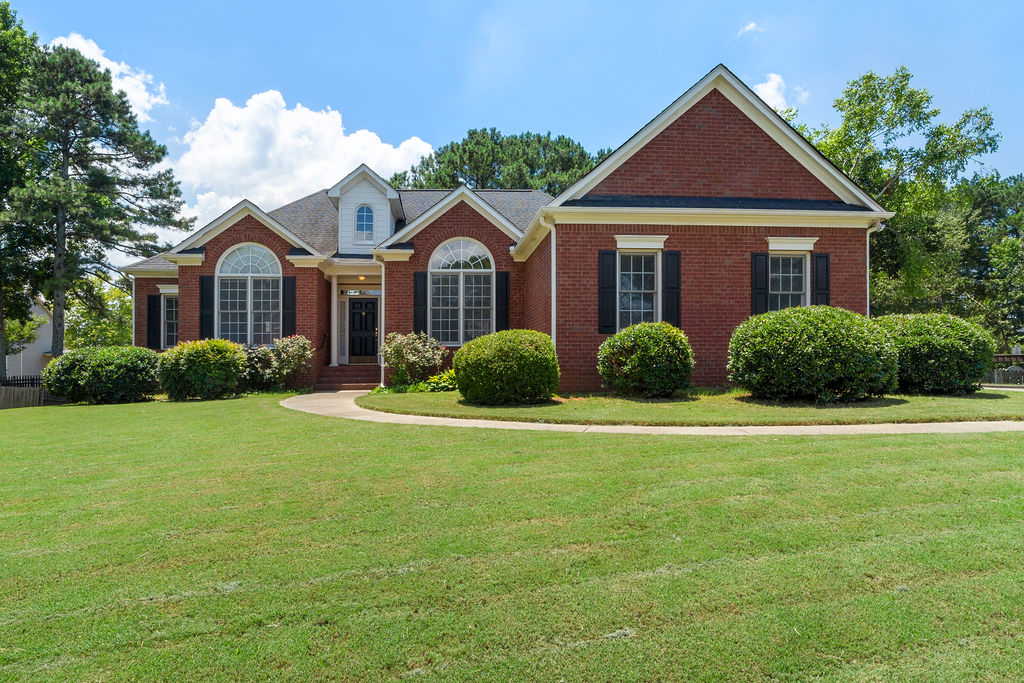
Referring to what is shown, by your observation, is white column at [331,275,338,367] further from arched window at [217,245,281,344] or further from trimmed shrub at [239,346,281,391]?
trimmed shrub at [239,346,281,391]

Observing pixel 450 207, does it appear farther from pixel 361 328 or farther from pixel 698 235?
pixel 698 235

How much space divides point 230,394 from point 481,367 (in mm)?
8018

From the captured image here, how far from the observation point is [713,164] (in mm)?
13641

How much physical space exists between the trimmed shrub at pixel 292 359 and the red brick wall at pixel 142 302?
588cm

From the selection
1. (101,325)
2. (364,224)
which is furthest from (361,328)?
(101,325)

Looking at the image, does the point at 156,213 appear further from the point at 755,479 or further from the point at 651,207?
the point at 755,479

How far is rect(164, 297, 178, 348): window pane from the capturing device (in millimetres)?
19172

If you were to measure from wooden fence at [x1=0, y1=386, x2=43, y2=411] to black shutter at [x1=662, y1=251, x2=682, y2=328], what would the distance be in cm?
1825

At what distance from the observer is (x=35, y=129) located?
2236cm

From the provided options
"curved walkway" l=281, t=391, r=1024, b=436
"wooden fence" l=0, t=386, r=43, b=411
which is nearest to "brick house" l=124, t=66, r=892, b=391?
"curved walkway" l=281, t=391, r=1024, b=436

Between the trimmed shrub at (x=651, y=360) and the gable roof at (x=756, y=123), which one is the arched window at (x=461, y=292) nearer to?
the gable roof at (x=756, y=123)

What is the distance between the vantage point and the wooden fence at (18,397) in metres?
16.8

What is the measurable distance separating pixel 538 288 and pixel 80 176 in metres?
21.6

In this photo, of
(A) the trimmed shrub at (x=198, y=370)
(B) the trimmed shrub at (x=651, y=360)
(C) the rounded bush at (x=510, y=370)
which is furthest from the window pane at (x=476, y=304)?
(A) the trimmed shrub at (x=198, y=370)
